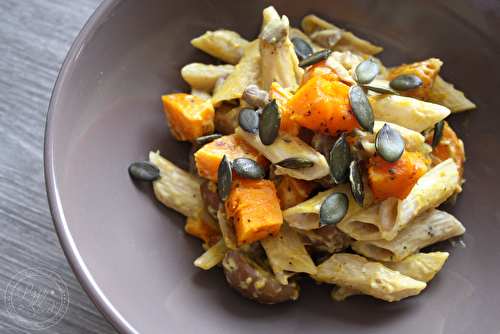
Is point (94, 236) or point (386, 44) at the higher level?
point (386, 44)

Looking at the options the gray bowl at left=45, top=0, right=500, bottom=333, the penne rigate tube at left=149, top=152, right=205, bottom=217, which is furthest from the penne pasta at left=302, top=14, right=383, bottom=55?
the penne rigate tube at left=149, top=152, right=205, bottom=217

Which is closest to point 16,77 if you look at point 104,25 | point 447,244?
point 104,25

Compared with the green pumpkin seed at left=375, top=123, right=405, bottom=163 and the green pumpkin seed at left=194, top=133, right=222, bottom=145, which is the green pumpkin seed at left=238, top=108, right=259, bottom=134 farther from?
the green pumpkin seed at left=375, top=123, right=405, bottom=163

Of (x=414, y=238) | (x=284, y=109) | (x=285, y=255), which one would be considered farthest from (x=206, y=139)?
(x=414, y=238)

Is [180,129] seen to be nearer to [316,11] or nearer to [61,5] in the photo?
[316,11]

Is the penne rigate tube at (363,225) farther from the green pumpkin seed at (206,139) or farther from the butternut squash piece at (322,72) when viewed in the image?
the green pumpkin seed at (206,139)

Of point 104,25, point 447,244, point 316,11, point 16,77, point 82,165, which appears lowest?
point 16,77
